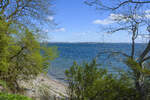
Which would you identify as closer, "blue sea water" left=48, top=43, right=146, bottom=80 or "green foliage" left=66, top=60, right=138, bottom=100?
"green foliage" left=66, top=60, right=138, bottom=100

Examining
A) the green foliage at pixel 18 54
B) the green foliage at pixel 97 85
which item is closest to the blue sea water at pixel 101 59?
the green foliage at pixel 97 85

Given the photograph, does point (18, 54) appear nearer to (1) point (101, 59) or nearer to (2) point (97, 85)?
(2) point (97, 85)

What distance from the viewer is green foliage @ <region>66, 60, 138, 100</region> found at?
555 centimetres

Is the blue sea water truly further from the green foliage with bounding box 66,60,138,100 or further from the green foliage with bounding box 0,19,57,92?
the green foliage with bounding box 0,19,57,92

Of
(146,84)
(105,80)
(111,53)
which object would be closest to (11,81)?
(105,80)

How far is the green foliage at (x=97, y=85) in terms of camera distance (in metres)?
5.55

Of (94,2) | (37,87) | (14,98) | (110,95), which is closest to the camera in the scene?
(14,98)

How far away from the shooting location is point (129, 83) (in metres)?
5.69

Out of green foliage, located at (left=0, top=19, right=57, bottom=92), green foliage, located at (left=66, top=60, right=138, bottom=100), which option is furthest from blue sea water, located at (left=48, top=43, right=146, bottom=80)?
green foliage, located at (left=0, top=19, right=57, bottom=92)

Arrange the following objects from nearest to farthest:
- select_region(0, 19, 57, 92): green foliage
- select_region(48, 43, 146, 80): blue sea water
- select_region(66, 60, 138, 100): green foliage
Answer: select_region(66, 60, 138, 100): green foliage
select_region(0, 19, 57, 92): green foliage
select_region(48, 43, 146, 80): blue sea water

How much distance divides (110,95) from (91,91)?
71 cm

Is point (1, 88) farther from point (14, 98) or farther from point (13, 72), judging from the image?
point (14, 98)

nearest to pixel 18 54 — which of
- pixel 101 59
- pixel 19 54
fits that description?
pixel 19 54

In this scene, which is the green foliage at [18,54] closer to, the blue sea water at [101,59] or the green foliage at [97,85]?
the blue sea water at [101,59]
